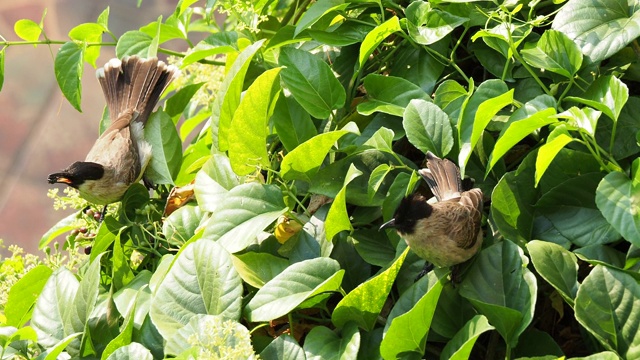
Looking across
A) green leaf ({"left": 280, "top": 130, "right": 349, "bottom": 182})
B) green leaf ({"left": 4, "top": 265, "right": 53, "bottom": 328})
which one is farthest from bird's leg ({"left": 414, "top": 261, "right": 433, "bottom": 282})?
green leaf ({"left": 4, "top": 265, "right": 53, "bottom": 328})

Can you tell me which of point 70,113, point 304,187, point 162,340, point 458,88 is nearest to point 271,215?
point 304,187

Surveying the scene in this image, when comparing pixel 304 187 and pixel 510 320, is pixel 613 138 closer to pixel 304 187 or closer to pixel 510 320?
pixel 510 320

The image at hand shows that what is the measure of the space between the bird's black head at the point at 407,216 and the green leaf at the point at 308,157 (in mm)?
141

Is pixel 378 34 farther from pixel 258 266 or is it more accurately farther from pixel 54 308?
pixel 54 308

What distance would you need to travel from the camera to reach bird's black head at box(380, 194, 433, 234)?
1222 millimetres

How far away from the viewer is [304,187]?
1384 millimetres

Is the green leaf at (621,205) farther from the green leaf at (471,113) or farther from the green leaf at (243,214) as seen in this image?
the green leaf at (243,214)

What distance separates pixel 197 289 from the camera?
1.26 metres

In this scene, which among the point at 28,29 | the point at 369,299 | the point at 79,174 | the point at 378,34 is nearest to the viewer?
the point at 369,299

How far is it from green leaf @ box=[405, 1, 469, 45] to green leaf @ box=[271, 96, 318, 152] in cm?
23

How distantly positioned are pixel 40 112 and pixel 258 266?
3.82m

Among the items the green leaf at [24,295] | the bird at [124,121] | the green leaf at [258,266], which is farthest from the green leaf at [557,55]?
the bird at [124,121]

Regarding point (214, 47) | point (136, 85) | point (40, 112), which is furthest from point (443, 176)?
point (40, 112)

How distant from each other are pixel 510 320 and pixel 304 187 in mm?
444
